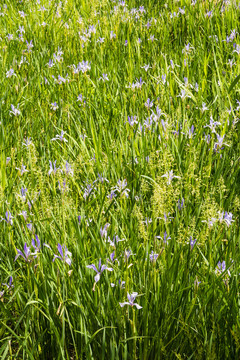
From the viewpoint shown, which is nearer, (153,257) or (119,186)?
(153,257)

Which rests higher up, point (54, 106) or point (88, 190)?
point (54, 106)

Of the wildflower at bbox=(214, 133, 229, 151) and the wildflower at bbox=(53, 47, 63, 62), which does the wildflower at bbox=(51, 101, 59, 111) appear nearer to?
the wildflower at bbox=(53, 47, 63, 62)

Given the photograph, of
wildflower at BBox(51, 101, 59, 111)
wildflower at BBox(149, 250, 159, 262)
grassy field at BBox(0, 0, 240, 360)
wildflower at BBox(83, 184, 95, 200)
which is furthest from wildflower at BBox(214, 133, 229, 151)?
wildflower at BBox(51, 101, 59, 111)

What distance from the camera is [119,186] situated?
75.4 inches

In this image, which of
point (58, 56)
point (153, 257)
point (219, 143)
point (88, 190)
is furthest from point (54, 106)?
point (153, 257)

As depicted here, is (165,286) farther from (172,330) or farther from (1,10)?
(1,10)

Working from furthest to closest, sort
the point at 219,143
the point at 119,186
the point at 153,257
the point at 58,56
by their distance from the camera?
the point at 58,56, the point at 219,143, the point at 119,186, the point at 153,257

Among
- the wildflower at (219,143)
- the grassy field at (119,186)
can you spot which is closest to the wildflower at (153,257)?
the grassy field at (119,186)

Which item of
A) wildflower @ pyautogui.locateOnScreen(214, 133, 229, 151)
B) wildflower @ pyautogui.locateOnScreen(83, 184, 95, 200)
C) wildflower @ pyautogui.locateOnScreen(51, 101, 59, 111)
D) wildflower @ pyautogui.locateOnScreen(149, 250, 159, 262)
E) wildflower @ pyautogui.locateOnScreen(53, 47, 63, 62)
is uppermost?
wildflower @ pyautogui.locateOnScreen(53, 47, 63, 62)

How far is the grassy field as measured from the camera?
56.9 inches

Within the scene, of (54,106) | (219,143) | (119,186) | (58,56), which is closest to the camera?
(119,186)

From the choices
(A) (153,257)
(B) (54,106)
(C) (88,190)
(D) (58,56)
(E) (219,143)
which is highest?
(D) (58,56)

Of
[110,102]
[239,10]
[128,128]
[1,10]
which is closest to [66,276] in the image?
[128,128]

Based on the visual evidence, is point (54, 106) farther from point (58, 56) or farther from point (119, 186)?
point (119, 186)
